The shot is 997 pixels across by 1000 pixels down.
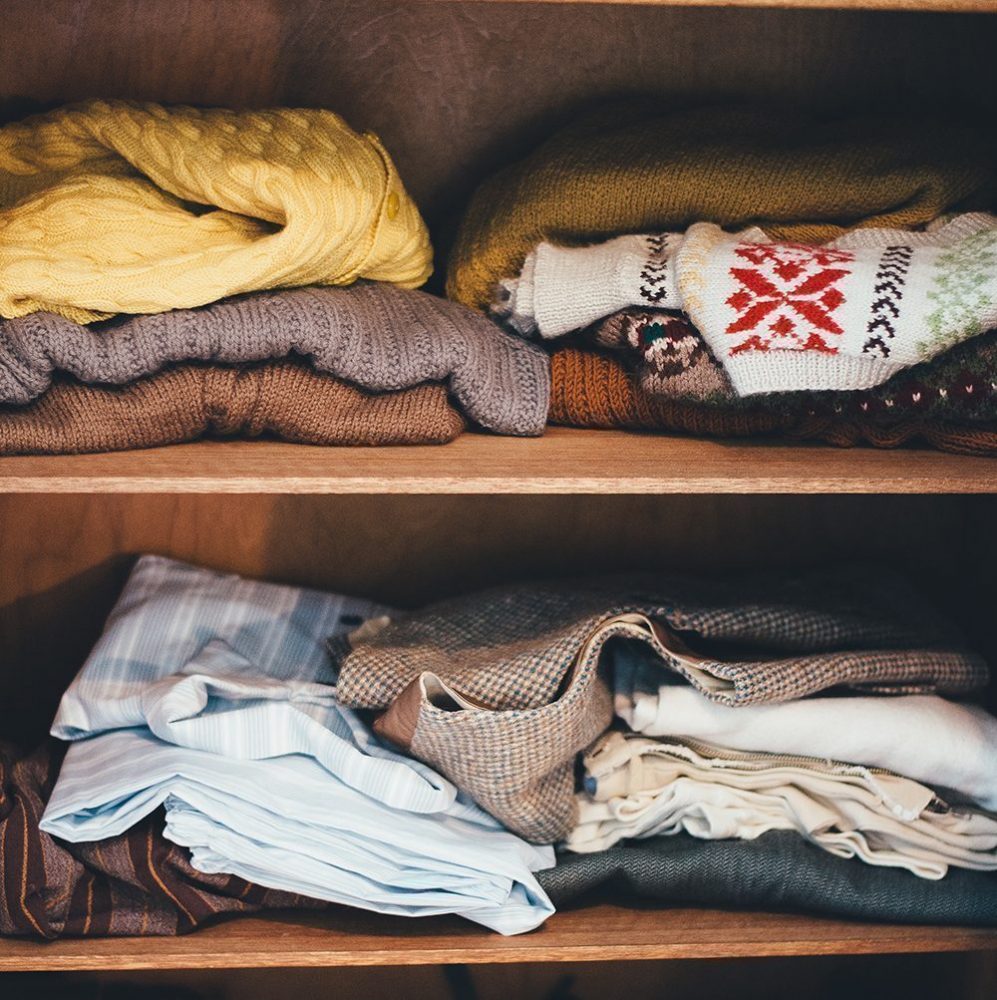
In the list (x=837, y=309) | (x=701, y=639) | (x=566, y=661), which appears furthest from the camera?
(x=701, y=639)

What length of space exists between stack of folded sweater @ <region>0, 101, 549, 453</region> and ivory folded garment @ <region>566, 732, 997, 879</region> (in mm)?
303

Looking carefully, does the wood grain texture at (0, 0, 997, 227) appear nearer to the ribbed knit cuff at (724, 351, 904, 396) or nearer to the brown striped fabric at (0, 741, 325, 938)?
the ribbed knit cuff at (724, 351, 904, 396)

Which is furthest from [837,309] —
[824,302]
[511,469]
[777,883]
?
[777,883]

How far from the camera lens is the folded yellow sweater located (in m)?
0.81

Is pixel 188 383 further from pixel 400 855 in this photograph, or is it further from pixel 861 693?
pixel 861 693

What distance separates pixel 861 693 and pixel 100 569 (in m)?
0.72

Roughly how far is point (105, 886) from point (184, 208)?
20.3 inches

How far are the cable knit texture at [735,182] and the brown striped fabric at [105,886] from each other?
51 cm

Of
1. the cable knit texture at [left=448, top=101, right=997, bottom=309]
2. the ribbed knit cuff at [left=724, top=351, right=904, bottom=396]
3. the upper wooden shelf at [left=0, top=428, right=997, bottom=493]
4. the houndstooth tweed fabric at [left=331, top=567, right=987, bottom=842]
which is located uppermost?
the cable knit texture at [left=448, top=101, right=997, bottom=309]

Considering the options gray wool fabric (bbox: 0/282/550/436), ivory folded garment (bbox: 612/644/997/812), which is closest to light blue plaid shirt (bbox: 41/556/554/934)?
ivory folded garment (bbox: 612/644/997/812)

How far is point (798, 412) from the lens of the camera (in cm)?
91

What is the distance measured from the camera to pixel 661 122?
0.98 m

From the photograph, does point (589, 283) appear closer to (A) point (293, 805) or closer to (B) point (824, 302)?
(B) point (824, 302)

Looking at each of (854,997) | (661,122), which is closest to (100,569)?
(661,122)
